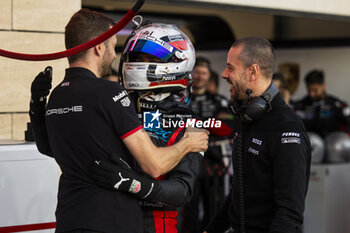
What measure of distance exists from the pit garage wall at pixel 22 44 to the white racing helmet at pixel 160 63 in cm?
177

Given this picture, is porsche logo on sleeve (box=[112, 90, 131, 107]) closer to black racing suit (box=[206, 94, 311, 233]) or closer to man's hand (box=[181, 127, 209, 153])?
man's hand (box=[181, 127, 209, 153])

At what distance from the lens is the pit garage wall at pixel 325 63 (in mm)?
9969

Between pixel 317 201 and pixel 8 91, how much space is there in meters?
Result: 3.88

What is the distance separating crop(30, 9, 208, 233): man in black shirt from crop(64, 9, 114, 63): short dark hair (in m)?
0.17

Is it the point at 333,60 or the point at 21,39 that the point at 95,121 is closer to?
the point at 21,39

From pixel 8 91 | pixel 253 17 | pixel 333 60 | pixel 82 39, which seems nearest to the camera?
pixel 82 39

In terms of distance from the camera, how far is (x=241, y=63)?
2.68 metres

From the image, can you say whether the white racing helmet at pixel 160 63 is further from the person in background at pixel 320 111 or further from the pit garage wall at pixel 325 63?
the pit garage wall at pixel 325 63

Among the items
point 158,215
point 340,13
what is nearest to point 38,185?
point 158,215

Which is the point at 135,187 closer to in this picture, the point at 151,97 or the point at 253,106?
the point at 151,97

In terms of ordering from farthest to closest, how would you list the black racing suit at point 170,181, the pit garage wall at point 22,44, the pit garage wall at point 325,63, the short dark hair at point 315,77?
the pit garage wall at point 325,63 → the short dark hair at point 315,77 → the pit garage wall at point 22,44 → the black racing suit at point 170,181

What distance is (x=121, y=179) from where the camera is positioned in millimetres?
2102

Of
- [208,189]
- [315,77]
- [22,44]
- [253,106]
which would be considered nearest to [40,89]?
[253,106]

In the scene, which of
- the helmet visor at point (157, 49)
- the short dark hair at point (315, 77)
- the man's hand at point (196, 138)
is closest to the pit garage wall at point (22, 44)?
the helmet visor at point (157, 49)
